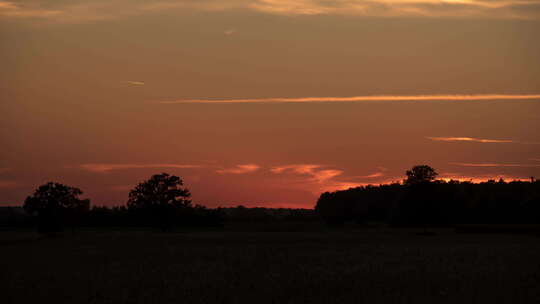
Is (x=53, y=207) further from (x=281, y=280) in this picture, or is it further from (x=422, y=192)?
(x=281, y=280)

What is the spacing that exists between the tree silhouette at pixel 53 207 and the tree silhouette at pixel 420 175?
165ft

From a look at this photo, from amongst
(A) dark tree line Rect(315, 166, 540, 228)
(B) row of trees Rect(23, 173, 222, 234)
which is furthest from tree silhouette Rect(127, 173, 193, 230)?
(A) dark tree line Rect(315, 166, 540, 228)

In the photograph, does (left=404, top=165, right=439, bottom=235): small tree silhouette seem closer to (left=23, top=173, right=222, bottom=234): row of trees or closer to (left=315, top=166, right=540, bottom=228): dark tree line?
(left=315, top=166, right=540, bottom=228): dark tree line

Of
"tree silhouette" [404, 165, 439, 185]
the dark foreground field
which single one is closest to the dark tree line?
"tree silhouette" [404, 165, 439, 185]

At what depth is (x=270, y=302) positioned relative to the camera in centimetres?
2236

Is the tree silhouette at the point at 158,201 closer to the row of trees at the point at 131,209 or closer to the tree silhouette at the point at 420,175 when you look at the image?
the row of trees at the point at 131,209

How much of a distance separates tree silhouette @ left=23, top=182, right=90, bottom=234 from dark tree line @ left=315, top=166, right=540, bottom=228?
165ft

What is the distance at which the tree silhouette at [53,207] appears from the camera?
9475 cm

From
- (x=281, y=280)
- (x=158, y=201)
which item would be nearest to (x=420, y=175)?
(x=158, y=201)

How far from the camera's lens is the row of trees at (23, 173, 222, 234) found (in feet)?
313

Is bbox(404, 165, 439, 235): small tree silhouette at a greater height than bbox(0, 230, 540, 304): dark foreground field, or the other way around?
bbox(404, 165, 439, 235): small tree silhouette

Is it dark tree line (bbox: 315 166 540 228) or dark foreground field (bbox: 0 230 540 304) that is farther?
dark tree line (bbox: 315 166 540 228)

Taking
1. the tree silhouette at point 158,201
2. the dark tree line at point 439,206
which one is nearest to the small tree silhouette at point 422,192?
the dark tree line at point 439,206

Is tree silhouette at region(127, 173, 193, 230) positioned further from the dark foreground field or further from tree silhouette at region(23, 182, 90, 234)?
the dark foreground field
